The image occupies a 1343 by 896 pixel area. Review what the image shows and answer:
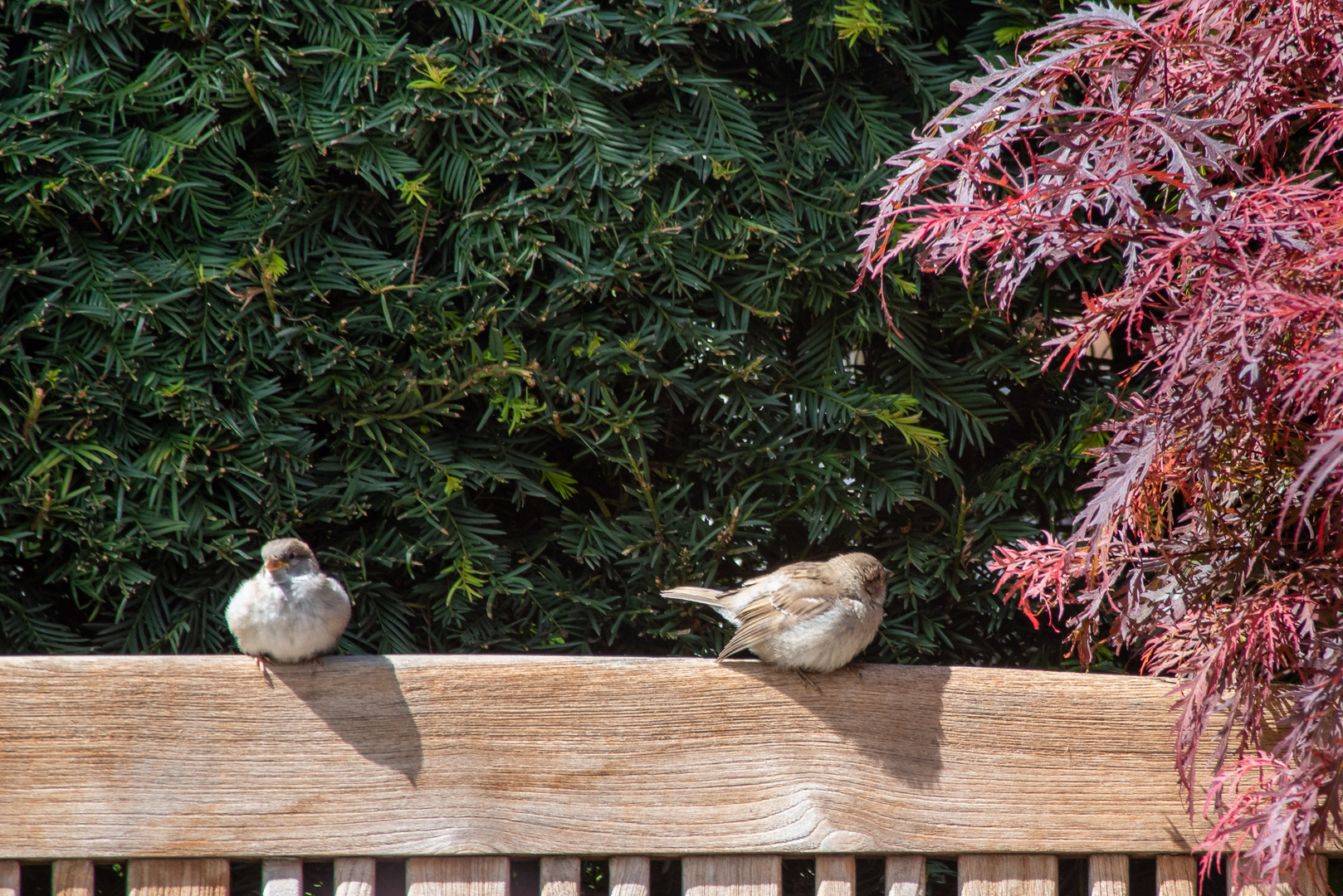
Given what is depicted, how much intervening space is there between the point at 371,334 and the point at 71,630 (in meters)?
0.80

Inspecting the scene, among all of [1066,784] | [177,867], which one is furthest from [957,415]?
[177,867]

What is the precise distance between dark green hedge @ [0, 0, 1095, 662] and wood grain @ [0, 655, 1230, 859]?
9.6 inches

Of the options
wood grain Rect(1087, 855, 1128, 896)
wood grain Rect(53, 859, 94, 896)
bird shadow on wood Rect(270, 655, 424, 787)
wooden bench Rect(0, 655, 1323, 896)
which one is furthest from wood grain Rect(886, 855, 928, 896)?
wood grain Rect(53, 859, 94, 896)

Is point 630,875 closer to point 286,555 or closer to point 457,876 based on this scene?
point 457,876

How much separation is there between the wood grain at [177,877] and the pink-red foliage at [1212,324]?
139 centimetres

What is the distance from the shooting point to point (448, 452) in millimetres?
1945

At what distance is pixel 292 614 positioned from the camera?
1648 millimetres

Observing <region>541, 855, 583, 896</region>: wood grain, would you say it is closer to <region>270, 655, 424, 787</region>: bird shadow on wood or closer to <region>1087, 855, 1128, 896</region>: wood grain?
<region>270, 655, 424, 787</region>: bird shadow on wood

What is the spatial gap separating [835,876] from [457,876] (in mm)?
650

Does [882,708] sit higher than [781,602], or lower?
lower

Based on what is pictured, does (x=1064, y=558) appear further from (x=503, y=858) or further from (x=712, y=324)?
(x=503, y=858)

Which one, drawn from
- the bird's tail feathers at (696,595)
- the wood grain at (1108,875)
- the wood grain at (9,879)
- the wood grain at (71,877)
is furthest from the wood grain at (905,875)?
the wood grain at (9,879)

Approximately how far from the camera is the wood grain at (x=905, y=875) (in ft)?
5.97

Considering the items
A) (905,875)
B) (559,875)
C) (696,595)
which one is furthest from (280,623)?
(905,875)
